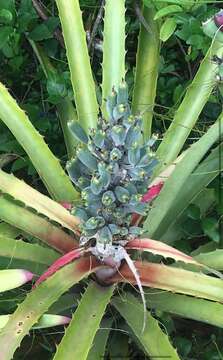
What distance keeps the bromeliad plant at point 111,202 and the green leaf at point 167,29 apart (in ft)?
0.15

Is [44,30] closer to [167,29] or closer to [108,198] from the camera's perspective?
[167,29]

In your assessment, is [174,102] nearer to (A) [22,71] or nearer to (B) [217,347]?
(A) [22,71]

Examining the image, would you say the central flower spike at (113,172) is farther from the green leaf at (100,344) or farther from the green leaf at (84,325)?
the green leaf at (100,344)

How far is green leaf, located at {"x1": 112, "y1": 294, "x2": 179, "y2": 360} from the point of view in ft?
3.24

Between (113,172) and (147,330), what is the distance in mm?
313

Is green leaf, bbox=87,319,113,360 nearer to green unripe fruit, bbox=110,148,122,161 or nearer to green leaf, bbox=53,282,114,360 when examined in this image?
green leaf, bbox=53,282,114,360

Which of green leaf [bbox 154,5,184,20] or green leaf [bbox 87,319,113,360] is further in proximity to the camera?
green leaf [bbox 154,5,184,20]

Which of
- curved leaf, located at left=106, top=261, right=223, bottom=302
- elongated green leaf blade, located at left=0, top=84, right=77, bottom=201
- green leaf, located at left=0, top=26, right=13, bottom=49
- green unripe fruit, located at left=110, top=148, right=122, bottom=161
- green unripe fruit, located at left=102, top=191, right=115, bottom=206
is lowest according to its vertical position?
curved leaf, located at left=106, top=261, right=223, bottom=302

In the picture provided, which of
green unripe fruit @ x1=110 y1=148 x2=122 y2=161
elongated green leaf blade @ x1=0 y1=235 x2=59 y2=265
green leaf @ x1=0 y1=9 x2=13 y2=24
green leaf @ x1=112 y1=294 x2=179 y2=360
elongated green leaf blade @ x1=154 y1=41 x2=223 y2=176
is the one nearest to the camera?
green unripe fruit @ x1=110 y1=148 x2=122 y2=161

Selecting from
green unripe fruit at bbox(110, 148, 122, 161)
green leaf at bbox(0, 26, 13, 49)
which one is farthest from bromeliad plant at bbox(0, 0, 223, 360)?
green leaf at bbox(0, 26, 13, 49)

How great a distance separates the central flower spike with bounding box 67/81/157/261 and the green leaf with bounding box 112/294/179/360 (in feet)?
0.47

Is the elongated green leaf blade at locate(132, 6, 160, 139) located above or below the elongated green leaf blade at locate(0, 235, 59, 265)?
above

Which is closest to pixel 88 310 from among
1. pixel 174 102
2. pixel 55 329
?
pixel 55 329

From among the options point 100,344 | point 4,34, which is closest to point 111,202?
point 100,344
